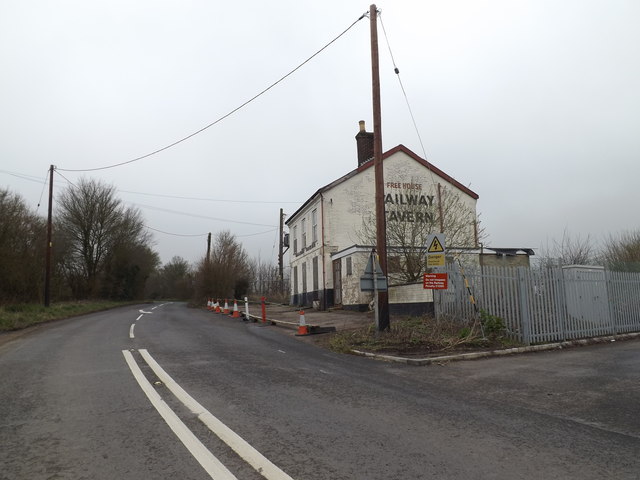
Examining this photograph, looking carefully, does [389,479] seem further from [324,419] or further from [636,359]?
[636,359]

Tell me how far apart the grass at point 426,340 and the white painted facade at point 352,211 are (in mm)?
9274

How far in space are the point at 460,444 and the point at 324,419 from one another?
4.85 feet

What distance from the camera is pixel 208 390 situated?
21.0 feet

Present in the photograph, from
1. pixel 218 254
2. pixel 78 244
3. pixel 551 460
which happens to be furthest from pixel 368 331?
pixel 78 244

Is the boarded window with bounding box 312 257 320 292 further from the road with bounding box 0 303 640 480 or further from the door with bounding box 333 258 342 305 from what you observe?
the road with bounding box 0 303 640 480

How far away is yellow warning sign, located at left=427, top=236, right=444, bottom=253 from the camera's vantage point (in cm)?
1176

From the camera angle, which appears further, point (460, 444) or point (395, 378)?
point (395, 378)

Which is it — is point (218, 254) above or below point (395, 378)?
above

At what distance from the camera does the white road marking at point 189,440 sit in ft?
11.7

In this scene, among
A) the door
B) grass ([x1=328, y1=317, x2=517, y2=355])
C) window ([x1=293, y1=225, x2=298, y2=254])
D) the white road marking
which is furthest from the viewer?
window ([x1=293, y1=225, x2=298, y2=254])

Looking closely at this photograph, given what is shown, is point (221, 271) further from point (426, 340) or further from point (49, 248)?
point (426, 340)

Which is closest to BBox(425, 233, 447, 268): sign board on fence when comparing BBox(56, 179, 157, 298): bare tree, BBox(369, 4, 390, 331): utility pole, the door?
BBox(369, 4, 390, 331): utility pole

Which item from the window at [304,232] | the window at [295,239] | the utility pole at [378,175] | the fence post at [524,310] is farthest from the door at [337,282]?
the fence post at [524,310]

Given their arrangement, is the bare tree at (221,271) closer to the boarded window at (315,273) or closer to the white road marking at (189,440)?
the boarded window at (315,273)
